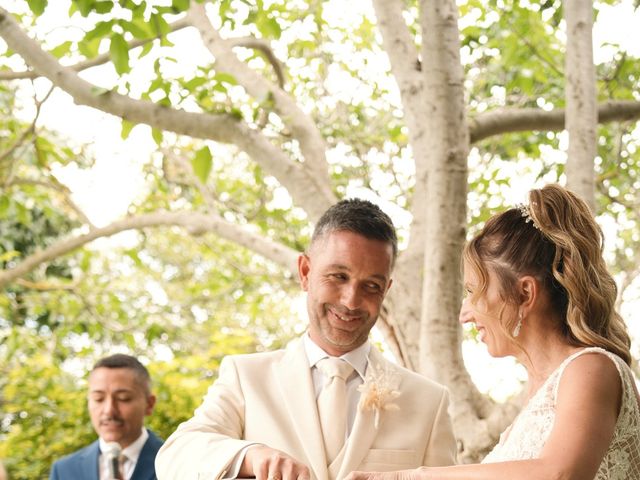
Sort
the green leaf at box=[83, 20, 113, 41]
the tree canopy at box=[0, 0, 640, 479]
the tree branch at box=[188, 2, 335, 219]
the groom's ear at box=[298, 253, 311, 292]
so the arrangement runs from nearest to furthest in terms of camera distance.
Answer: the groom's ear at box=[298, 253, 311, 292]
the green leaf at box=[83, 20, 113, 41]
the tree canopy at box=[0, 0, 640, 479]
the tree branch at box=[188, 2, 335, 219]

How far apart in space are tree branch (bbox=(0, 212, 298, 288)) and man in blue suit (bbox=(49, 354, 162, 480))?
3.02ft

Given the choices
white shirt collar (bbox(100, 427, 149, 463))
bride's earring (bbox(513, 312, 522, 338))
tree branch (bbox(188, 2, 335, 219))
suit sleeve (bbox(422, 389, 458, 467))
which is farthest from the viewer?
tree branch (bbox(188, 2, 335, 219))

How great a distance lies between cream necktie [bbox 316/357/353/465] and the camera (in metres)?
2.55

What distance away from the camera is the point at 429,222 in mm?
4043

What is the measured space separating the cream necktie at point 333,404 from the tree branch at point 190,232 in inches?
88.5

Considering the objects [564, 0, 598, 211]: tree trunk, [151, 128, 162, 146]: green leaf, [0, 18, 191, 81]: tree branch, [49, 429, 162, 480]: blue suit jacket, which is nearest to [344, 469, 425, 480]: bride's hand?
[564, 0, 598, 211]: tree trunk

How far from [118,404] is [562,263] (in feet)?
9.70

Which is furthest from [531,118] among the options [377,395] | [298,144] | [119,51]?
[377,395]

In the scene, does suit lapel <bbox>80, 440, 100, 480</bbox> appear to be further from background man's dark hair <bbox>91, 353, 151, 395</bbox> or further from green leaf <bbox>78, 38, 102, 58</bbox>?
green leaf <bbox>78, 38, 102, 58</bbox>

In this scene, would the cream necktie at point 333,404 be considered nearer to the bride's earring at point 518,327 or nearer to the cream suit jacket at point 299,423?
the cream suit jacket at point 299,423

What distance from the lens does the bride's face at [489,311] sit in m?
2.16

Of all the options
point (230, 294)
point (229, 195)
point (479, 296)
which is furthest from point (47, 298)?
point (479, 296)

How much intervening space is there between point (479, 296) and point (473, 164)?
5.09 m

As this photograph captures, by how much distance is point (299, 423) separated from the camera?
256cm
